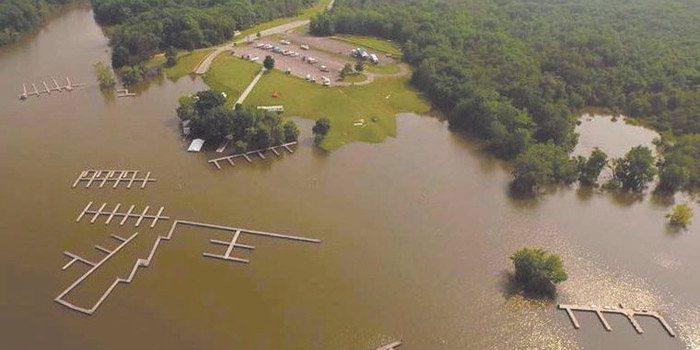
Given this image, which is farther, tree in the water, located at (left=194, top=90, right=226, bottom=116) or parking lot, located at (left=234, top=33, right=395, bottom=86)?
parking lot, located at (left=234, top=33, right=395, bottom=86)

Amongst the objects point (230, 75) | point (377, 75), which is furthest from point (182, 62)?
point (377, 75)

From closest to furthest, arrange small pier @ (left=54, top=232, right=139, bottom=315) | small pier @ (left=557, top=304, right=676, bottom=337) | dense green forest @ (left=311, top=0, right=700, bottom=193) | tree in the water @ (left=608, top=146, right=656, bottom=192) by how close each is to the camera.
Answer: small pier @ (left=54, top=232, right=139, bottom=315), small pier @ (left=557, top=304, right=676, bottom=337), tree in the water @ (left=608, top=146, right=656, bottom=192), dense green forest @ (left=311, top=0, right=700, bottom=193)

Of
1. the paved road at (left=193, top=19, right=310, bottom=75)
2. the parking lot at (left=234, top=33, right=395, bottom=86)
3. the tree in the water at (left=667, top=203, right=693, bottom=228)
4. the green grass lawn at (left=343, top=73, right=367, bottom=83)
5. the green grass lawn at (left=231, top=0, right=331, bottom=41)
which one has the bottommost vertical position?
the green grass lawn at (left=231, top=0, right=331, bottom=41)

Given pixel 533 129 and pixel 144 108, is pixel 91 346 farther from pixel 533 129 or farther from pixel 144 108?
pixel 533 129

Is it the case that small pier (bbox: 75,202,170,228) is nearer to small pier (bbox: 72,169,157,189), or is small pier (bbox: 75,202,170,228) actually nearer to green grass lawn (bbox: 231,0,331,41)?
small pier (bbox: 72,169,157,189)

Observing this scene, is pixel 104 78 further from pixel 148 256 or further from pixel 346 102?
pixel 148 256

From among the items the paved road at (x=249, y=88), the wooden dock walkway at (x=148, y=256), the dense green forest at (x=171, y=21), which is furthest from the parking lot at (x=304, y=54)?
the wooden dock walkway at (x=148, y=256)

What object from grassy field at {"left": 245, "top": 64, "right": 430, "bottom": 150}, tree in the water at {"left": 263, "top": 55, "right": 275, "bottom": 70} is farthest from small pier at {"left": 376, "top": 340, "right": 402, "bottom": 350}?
tree in the water at {"left": 263, "top": 55, "right": 275, "bottom": 70}

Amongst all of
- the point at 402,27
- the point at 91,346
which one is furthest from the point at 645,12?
the point at 91,346
